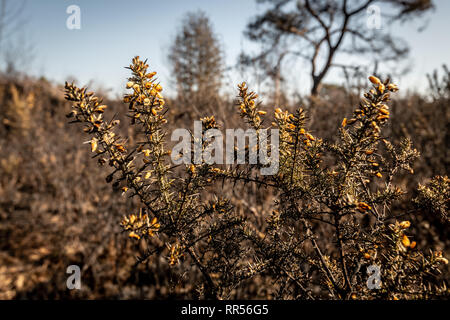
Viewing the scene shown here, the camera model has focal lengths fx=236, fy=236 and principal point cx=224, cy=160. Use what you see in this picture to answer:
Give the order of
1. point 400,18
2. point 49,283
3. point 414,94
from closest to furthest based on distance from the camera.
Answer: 1. point 49,283
2. point 414,94
3. point 400,18

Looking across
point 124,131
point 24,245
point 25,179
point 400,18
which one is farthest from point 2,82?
point 400,18

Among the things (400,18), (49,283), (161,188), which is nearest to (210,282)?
(161,188)

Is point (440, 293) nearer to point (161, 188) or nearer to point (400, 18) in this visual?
point (161, 188)

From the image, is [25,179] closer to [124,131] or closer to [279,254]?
[124,131]

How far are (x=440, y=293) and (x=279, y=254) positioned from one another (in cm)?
61

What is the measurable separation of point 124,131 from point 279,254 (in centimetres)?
493

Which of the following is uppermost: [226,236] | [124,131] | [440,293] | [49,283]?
[124,131]

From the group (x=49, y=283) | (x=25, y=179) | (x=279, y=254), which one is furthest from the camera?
(x=25, y=179)

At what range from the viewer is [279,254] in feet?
3.81

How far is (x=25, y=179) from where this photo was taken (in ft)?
16.2

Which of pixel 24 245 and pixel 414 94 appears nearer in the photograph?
pixel 24 245
